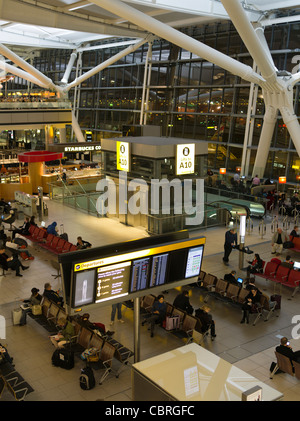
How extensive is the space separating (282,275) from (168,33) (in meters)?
12.0

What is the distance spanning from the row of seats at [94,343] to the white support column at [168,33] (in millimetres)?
13250

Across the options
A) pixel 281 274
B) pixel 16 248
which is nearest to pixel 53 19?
pixel 16 248

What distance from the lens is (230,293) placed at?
1403cm

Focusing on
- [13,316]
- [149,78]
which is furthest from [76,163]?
[13,316]

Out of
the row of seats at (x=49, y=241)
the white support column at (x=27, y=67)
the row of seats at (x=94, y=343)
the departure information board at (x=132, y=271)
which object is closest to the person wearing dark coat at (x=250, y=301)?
the row of seats at (x=94, y=343)

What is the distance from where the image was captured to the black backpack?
9.58 metres

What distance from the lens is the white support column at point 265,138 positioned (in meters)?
27.7

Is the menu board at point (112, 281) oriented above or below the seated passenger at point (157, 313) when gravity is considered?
above

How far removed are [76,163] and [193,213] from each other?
58.4 ft

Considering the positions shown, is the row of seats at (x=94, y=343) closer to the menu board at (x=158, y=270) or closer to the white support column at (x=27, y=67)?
the menu board at (x=158, y=270)

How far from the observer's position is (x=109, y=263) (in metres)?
8.12

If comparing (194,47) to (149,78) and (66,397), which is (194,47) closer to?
(66,397)

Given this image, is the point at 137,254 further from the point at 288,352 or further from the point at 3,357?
the point at 288,352

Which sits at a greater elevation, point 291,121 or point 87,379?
point 291,121
